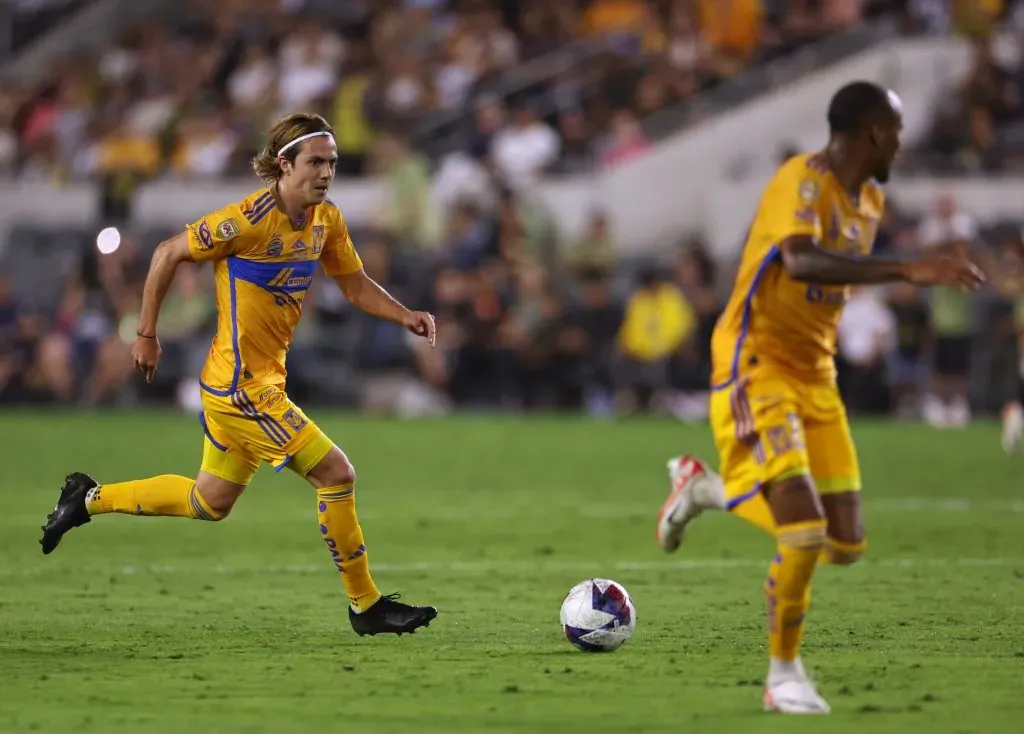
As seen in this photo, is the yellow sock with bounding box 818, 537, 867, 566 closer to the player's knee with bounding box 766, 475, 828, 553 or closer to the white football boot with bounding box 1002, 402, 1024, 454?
the player's knee with bounding box 766, 475, 828, 553

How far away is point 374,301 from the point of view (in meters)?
8.77

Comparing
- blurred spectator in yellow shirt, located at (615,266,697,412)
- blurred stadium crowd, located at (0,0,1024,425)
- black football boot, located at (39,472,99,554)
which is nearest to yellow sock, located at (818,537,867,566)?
black football boot, located at (39,472,99,554)

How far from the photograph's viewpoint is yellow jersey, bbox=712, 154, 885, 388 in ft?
23.4

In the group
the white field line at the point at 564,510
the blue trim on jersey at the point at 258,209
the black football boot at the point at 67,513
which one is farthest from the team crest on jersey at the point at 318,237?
the white field line at the point at 564,510

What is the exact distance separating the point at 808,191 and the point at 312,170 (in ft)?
7.58

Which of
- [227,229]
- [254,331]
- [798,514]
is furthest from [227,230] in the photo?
[798,514]

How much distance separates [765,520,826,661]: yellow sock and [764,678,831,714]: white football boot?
0.11 m

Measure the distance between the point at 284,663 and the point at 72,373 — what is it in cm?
1639

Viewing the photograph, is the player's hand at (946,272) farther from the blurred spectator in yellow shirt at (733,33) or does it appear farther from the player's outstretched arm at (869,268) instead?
the blurred spectator in yellow shirt at (733,33)

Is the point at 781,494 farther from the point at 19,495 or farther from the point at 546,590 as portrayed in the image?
the point at 19,495

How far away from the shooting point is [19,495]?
14.7 meters

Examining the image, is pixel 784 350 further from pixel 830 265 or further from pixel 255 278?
pixel 255 278

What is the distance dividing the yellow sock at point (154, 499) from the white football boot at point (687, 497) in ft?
7.03

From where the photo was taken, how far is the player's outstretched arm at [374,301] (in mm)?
8602
